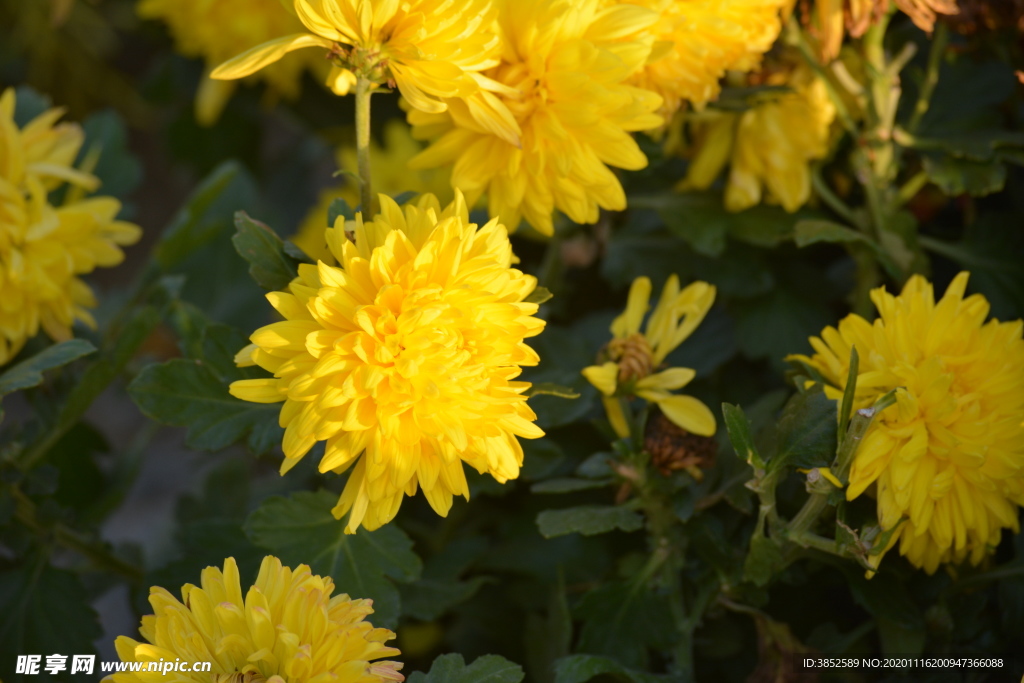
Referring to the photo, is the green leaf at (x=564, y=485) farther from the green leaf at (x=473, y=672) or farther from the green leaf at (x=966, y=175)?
the green leaf at (x=966, y=175)

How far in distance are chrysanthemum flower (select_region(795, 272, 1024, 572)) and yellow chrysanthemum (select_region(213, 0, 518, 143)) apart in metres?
0.29

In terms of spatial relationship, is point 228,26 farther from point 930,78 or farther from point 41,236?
point 930,78

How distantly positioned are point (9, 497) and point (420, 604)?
349mm

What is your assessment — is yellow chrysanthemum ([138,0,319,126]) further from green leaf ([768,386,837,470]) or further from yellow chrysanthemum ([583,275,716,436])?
green leaf ([768,386,837,470])

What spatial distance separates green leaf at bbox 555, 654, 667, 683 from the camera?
572 mm

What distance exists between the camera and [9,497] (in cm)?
68

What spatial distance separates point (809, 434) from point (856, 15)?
356mm

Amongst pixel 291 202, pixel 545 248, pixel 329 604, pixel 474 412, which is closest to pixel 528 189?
pixel 474 412

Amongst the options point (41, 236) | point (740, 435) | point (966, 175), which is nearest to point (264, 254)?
point (41, 236)

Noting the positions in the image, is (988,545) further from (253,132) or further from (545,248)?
(253,132)

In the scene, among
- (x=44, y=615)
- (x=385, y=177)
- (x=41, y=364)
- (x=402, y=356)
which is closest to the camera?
(x=402, y=356)

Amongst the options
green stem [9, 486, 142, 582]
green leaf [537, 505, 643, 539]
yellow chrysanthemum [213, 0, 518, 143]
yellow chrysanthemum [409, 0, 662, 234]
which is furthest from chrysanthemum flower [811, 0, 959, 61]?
green stem [9, 486, 142, 582]

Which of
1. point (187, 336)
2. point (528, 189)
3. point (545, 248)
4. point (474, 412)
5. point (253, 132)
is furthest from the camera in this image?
point (253, 132)

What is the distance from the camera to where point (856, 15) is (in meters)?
0.67
